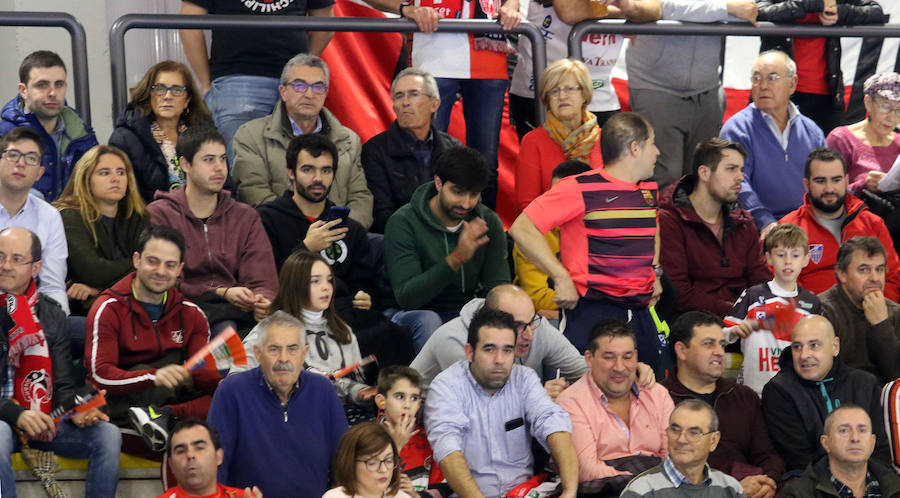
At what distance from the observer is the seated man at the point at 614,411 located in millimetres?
6211

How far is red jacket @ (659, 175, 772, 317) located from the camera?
7.37 metres

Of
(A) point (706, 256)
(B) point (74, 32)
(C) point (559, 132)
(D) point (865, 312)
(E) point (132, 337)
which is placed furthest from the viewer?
(C) point (559, 132)

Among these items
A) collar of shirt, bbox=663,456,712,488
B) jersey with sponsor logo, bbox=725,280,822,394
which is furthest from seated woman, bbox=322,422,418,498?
jersey with sponsor logo, bbox=725,280,822,394

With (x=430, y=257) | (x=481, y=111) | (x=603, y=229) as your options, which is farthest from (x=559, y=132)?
(x=603, y=229)

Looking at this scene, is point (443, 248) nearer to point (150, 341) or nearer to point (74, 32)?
point (150, 341)

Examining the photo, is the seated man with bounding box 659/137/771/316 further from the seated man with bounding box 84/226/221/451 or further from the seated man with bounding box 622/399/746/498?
the seated man with bounding box 84/226/221/451

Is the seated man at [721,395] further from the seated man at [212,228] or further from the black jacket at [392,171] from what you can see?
the seated man at [212,228]

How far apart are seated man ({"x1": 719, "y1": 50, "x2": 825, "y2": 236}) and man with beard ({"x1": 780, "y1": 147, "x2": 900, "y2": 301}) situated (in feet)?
1.11

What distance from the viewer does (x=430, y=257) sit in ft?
23.3

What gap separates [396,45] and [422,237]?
209cm

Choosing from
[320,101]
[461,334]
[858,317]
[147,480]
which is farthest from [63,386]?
[858,317]

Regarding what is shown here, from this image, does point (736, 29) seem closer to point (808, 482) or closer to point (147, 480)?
point (808, 482)

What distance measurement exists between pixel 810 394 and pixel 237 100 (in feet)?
10.8

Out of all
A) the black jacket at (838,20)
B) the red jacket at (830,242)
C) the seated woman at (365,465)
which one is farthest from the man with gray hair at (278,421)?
the black jacket at (838,20)
